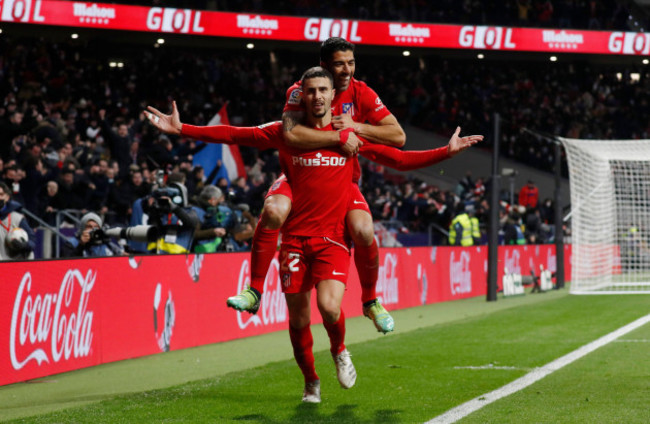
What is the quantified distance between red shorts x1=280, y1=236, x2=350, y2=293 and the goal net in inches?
602

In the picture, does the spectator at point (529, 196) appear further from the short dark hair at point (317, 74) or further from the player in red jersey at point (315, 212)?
the short dark hair at point (317, 74)

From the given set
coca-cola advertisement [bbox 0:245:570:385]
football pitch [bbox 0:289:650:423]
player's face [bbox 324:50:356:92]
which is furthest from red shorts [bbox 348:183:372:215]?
coca-cola advertisement [bbox 0:245:570:385]

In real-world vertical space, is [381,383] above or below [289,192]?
below

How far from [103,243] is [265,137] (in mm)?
4827

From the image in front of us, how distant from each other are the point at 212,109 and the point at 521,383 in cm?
2378

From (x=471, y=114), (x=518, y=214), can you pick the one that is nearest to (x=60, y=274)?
(x=518, y=214)

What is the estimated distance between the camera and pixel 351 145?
6762 mm

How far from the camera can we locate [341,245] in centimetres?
696

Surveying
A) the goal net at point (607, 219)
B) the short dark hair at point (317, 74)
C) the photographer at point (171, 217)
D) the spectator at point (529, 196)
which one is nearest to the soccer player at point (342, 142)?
the short dark hair at point (317, 74)

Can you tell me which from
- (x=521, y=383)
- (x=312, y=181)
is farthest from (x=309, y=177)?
(x=521, y=383)

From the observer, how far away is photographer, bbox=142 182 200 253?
11.8 meters

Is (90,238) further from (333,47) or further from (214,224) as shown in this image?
(333,47)

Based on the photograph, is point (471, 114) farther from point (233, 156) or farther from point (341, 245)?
point (341, 245)

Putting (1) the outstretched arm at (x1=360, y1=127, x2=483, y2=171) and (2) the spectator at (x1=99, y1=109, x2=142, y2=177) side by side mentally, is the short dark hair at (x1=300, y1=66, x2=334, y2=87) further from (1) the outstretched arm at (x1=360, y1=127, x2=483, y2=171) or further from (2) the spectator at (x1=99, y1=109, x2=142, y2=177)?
(2) the spectator at (x1=99, y1=109, x2=142, y2=177)
